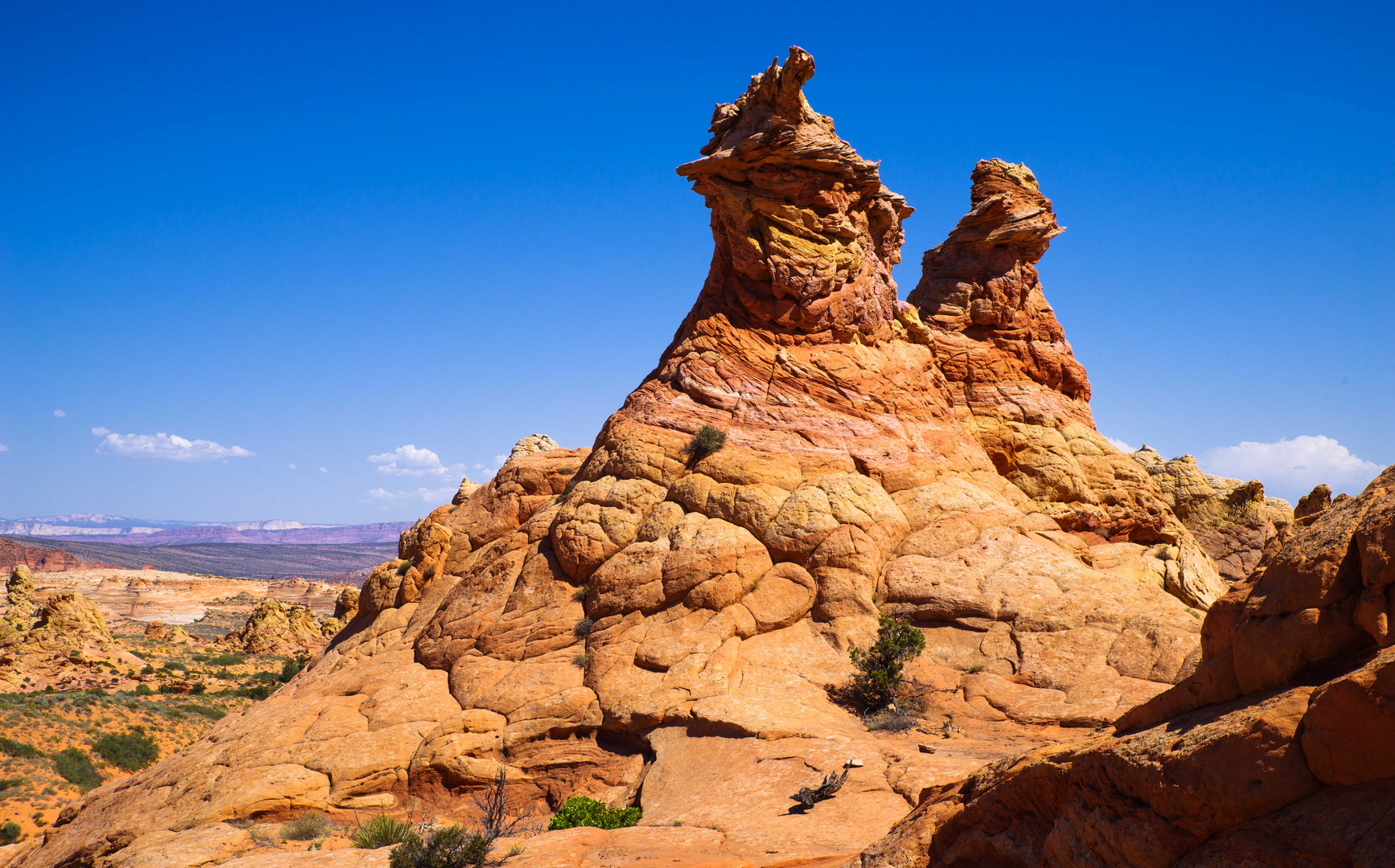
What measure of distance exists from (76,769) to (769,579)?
31.9 metres

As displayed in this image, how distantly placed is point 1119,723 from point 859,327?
21678 mm

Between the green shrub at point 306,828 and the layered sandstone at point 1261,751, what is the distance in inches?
537

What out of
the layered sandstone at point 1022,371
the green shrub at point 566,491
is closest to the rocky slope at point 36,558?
the green shrub at point 566,491

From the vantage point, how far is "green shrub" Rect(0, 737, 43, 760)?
111ft

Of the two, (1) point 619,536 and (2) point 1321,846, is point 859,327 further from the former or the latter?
(2) point 1321,846

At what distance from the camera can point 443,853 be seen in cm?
1170

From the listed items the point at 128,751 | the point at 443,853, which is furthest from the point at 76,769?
the point at 443,853

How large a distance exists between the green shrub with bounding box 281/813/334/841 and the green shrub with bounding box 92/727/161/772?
82.6ft

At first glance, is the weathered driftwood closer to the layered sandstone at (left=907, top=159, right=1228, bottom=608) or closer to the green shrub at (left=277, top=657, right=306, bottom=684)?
the layered sandstone at (left=907, top=159, right=1228, bottom=608)

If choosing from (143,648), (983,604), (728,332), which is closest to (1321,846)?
(983,604)

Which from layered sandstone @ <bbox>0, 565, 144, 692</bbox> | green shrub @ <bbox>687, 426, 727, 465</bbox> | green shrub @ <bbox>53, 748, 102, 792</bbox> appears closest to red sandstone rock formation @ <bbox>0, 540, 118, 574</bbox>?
layered sandstone @ <bbox>0, 565, 144, 692</bbox>

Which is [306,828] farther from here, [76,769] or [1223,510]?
[1223,510]

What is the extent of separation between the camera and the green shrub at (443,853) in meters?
11.6

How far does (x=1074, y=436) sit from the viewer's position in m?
31.5
